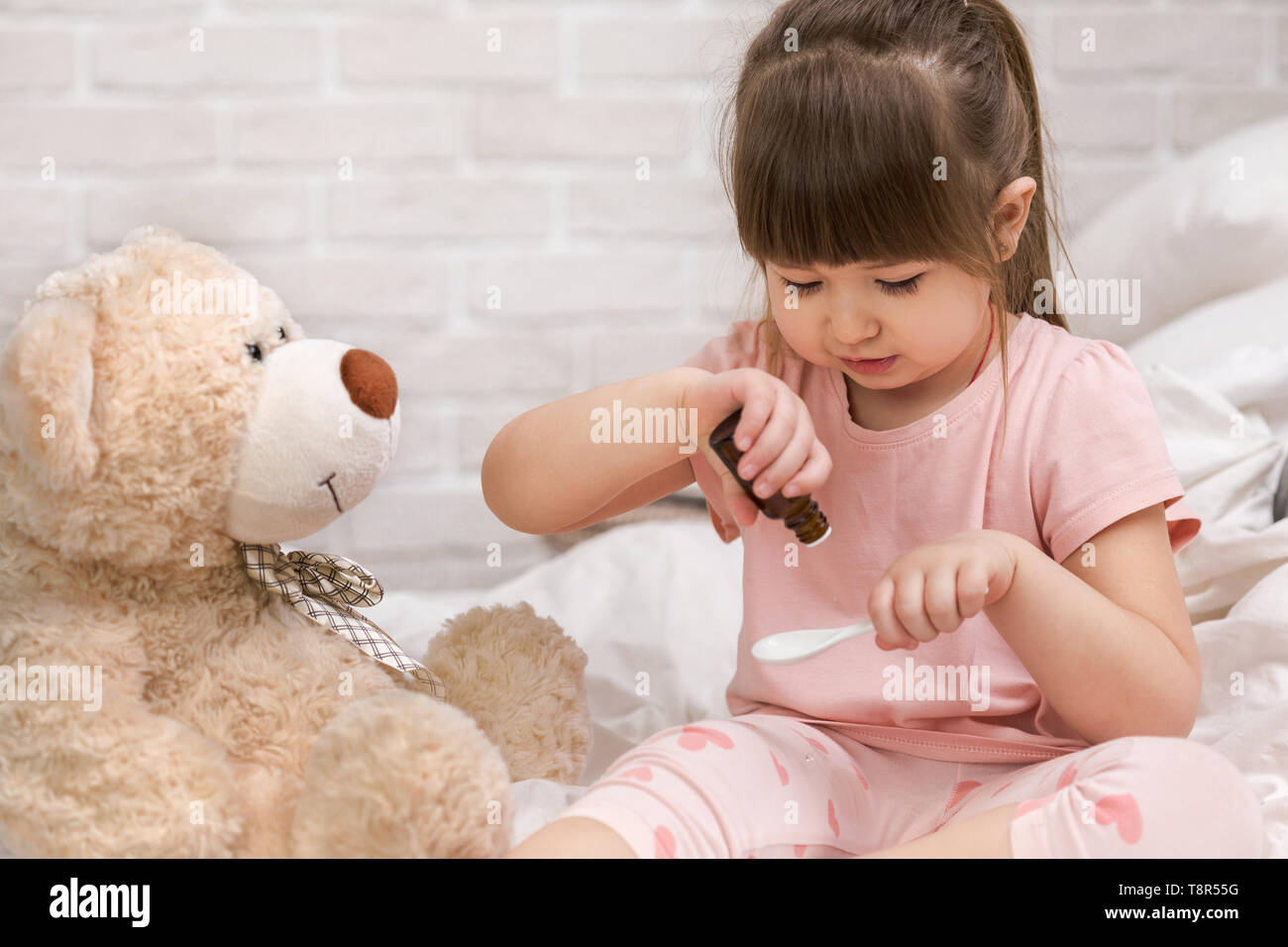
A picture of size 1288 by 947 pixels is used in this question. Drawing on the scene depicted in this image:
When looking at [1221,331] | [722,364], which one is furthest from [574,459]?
[1221,331]

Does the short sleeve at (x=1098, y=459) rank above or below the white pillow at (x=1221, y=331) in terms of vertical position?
below

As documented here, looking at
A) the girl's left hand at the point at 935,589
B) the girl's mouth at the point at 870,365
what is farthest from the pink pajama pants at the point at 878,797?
the girl's mouth at the point at 870,365

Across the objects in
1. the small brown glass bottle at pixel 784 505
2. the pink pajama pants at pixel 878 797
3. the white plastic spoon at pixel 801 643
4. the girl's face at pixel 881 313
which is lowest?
the pink pajama pants at pixel 878 797

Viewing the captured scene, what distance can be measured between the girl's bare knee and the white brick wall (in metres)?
0.87

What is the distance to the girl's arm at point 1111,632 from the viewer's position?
0.65 m

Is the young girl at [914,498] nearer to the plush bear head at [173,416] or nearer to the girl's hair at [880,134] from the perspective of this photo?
the girl's hair at [880,134]

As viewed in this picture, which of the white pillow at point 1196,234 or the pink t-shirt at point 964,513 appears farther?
the white pillow at point 1196,234

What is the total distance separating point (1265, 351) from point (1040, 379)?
42 centimetres

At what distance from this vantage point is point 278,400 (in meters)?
0.63

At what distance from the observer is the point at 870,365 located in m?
0.73

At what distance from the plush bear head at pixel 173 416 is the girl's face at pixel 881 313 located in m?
0.25

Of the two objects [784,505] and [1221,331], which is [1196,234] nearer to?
[1221,331]
